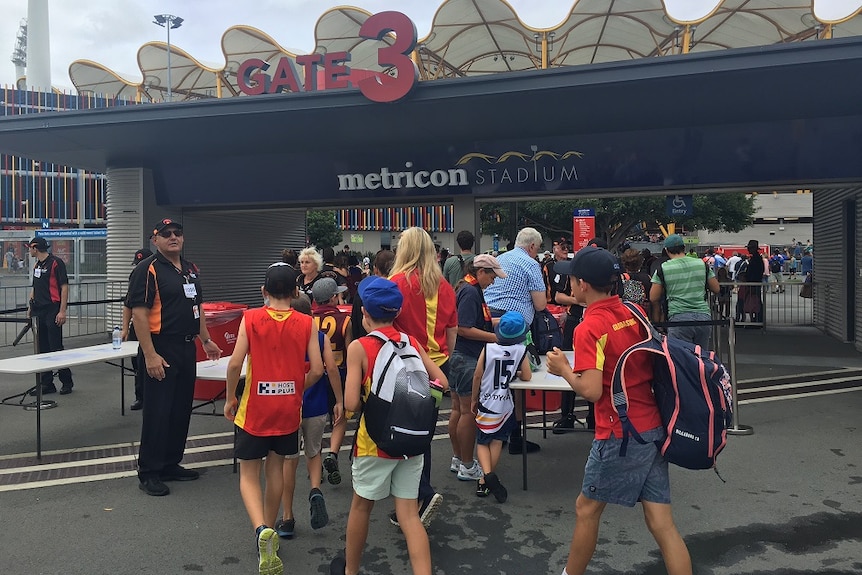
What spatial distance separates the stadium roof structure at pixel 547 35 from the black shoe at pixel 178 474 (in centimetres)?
1788

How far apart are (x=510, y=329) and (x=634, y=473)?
1700mm

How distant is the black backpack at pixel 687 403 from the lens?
2754 mm

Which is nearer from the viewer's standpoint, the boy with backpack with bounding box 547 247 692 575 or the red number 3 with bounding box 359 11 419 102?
the boy with backpack with bounding box 547 247 692 575

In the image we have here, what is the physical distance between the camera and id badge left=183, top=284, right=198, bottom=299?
4.86m

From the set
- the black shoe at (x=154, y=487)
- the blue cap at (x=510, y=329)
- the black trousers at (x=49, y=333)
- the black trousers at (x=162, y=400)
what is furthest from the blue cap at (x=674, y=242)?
the black trousers at (x=49, y=333)

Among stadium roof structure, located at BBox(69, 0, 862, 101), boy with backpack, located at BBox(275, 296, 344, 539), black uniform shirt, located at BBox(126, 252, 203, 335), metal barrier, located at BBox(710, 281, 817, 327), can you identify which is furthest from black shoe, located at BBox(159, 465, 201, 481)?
stadium roof structure, located at BBox(69, 0, 862, 101)

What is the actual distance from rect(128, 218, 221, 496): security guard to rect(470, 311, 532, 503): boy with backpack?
2191mm

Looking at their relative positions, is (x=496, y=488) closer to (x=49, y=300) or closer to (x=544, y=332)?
(x=544, y=332)

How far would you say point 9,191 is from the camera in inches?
1909

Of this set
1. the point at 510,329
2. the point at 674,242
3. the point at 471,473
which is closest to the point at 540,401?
the point at 674,242

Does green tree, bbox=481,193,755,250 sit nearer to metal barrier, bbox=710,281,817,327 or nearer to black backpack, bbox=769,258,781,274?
black backpack, bbox=769,258,781,274

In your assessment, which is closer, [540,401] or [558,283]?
[540,401]

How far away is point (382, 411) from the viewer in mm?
3076

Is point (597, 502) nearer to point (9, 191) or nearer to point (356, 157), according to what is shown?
point (356, 157)
